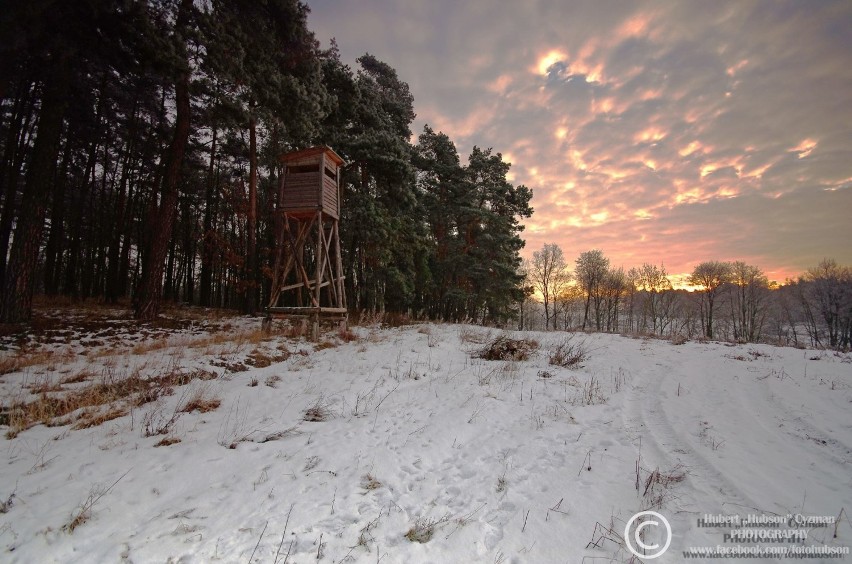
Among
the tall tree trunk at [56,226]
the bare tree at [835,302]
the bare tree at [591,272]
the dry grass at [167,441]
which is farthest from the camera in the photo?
the bare tree at [591,272]

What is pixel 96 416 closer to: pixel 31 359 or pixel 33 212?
pixel 31 359

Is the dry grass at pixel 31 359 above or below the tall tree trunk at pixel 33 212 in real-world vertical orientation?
below

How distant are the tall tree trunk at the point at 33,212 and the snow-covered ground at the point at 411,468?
477cm

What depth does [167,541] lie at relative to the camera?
6.30 feet

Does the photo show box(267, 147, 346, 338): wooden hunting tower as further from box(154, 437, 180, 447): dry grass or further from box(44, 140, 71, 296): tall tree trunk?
box(44, 140, 71, 296): tall tree trunk

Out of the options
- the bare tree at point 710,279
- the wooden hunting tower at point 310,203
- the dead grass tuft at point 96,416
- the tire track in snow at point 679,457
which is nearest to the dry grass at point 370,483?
the tire track in snow at point 679,457

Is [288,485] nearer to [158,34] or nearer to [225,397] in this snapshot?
[225,397]

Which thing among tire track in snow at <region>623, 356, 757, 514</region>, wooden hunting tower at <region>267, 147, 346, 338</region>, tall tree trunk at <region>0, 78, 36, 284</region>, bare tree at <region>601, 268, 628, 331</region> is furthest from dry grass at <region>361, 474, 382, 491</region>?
bare tree at <region>601, 268, 628, 331</region>

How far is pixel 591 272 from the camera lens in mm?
40656

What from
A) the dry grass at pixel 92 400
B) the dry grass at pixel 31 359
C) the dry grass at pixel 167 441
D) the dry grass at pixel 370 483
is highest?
the dry grass at pixel 31 359

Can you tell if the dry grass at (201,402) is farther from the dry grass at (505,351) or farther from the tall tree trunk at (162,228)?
the tall tree trunk at (162,228)

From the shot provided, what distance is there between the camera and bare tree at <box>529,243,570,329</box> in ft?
134

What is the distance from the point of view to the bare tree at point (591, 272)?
40.4 meters

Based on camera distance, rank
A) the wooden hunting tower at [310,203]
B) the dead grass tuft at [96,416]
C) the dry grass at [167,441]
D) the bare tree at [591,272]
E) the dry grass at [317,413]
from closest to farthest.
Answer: the dry grass at [167,441], the dead grass tuft at [96,416], the dry grass at [317,413], the wooden hunting tower at [310,203], the bare tree at [591,272]
